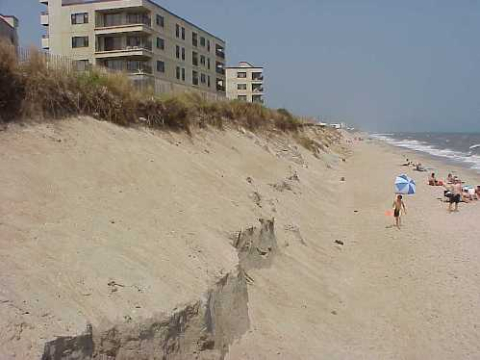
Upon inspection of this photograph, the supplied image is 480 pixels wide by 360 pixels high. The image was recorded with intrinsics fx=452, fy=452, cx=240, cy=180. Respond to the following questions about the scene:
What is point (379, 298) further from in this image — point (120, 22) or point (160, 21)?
point (160, 21)

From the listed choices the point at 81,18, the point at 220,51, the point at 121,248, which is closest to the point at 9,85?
the point at 121,248

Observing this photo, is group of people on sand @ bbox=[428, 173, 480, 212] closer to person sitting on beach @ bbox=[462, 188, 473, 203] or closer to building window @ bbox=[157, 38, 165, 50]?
person sitting on beach @ bbox=[462, 188, 473, 203]

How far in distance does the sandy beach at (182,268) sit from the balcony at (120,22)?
34.6m

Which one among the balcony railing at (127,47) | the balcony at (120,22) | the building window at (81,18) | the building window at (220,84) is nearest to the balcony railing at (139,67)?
the balcony railing at (127,47)

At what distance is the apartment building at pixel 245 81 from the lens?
9038cm

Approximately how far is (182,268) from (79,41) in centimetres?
4438

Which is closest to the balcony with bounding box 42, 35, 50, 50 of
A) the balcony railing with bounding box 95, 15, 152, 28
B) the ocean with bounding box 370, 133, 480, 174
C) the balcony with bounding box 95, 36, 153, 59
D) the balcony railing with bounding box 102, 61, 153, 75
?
the balcony with bounding box 95, 36, 153, 59

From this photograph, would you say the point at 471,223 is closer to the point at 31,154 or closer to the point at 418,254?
the point at 418,254

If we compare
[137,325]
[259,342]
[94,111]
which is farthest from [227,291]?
[94,111]

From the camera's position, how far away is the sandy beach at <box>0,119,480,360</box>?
4824 mm

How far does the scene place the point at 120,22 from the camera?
44.5 metres

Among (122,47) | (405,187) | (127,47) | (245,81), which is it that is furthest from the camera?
(245,81)

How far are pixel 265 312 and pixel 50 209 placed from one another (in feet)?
11.9

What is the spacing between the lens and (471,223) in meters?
16.7
